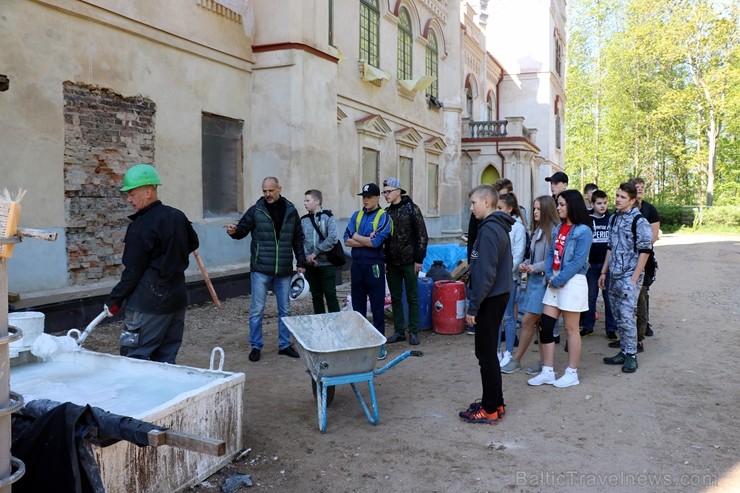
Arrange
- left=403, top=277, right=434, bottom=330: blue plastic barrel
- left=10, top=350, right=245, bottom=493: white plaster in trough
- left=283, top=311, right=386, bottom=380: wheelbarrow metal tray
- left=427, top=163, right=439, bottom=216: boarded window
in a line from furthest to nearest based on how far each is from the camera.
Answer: left=427, top=163, right=439, bottom=216: boarded window → left=403, top=277, right=434, bottom=330: blue plastic barrel → left=283, top=311, right=386, bottom=380: wheelbarrow metal tray → left=10, top=350, right=245, bottom=493: white plaster in trough

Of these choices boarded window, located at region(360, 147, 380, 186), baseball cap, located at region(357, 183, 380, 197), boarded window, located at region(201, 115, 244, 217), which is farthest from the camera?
boarded window, located at region(360, 147, 380, 186)

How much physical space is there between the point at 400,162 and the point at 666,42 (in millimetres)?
24887

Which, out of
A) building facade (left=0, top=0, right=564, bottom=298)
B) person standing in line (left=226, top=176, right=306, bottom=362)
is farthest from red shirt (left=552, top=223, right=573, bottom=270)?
building facade (left=0, top=0, right=564, bottom=298)

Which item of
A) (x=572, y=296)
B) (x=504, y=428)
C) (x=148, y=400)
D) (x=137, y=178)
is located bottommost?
(x=504, y=428)

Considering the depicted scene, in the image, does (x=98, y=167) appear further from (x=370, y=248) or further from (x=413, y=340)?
(x=413, y=340)

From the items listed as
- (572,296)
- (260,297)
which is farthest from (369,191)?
(572,296)

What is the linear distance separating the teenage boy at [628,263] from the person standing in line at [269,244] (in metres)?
3.46

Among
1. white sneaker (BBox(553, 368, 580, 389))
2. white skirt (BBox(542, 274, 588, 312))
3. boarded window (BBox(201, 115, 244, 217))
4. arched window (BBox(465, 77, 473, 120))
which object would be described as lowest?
white sneaker (BBox(553, 368, 580, 389))

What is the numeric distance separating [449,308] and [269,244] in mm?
2821

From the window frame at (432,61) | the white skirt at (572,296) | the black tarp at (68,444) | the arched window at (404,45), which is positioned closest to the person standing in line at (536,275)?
the white skirt at (572,296)

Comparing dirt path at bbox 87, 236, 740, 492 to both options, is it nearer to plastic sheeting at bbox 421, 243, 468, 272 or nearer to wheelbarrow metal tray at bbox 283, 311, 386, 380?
wheelbarrow metal tray at bbox 283, 311, 386, 380

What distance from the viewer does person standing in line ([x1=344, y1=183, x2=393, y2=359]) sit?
24.5 feet

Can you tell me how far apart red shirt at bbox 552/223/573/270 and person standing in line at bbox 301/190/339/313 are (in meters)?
2.59

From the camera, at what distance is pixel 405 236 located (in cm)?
781
